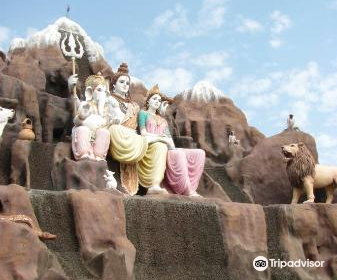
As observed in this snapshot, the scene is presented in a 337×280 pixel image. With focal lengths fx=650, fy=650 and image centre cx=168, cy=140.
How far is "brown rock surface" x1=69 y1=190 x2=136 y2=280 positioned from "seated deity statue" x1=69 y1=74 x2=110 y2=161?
182cm

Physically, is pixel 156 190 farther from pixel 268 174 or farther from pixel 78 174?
pixel 268 174

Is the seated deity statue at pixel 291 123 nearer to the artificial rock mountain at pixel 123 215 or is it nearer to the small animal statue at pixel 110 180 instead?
the artificial rock mountain at pixel 123 215

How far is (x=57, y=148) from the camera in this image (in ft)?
31.2

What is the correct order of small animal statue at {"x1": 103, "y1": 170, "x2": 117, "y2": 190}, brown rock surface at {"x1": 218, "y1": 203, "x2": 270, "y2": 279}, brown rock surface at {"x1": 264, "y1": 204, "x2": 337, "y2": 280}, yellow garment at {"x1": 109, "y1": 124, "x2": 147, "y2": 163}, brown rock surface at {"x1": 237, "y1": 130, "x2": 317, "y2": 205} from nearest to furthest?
1. brown rock surface at {"x1": 218, "y1": 203, "x2": 270, "y2": 279}
2. small animal statue at {"x1": 103, "y1": 170, "x2": 117, "y2": 190}
3. brown rock surface at {"x1": 264, "y1": 204, "x2": 337, "y2": 280}
4. yellow garment at {"x1": 109, "y1": 124, "x2": 147, "y2": 163}
5. brown rock surface at {"x1": 237, "y1": 130, "x2": 317, "y2": 205}

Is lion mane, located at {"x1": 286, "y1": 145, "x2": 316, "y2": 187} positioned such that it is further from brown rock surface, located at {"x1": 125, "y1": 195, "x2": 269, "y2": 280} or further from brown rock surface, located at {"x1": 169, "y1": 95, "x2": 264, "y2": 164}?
brown rock surface, located at {"x1": 169, "y1": 95, "x2": 264, "y2": 164}

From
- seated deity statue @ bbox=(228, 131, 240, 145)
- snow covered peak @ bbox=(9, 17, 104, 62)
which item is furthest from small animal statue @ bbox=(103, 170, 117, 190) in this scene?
seated deity statue @ bbox=(228, 131, 240, 145)

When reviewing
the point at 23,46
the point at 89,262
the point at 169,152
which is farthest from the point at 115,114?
the point at 23,46

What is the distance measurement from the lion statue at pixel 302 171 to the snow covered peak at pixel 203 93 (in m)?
7.71

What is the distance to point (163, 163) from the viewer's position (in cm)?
1016

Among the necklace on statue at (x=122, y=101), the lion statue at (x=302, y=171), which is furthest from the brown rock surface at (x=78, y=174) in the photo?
the lion statue at (x=302, y=171)

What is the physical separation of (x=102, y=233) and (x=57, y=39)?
826 centimetres

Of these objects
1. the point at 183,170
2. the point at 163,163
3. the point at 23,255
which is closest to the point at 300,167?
the point at 183,170

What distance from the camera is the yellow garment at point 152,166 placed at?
10078 millimetres

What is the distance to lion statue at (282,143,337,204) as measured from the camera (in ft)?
37.4
